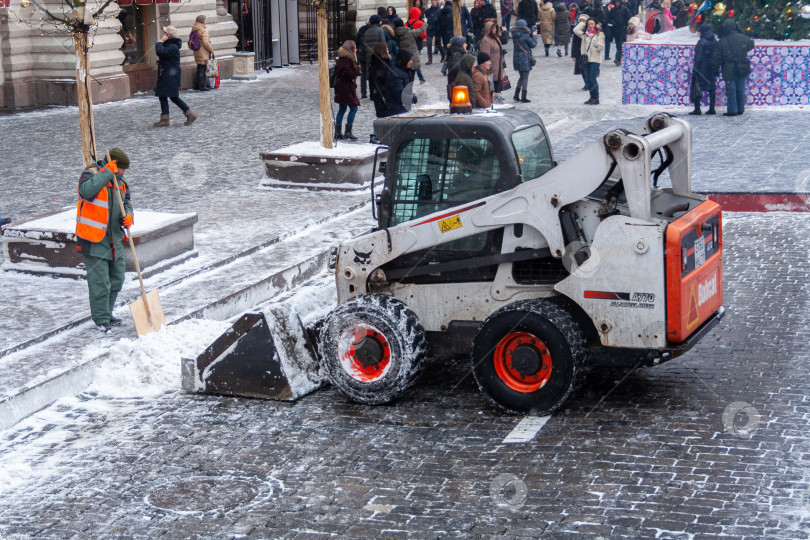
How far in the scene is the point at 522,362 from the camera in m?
7.29

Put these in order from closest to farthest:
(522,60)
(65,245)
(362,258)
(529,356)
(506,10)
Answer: (529,356)
(362,258)
(65,245)
(522,60)
(506,10)

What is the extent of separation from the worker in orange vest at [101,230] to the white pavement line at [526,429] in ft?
12.3

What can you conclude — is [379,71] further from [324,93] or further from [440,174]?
[440,174]

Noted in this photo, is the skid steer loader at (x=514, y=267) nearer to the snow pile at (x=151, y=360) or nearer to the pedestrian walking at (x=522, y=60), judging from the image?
the snow pile at (x=151, y=360)

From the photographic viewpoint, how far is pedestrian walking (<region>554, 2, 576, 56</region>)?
34.5 meters

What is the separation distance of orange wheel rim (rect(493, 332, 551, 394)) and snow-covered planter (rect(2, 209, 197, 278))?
14.6 feet

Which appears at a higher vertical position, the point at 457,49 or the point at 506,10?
the point at 506,10

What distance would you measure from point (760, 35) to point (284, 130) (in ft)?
35.3

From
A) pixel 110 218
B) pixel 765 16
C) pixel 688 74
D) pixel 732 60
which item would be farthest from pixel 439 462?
pixel 765 16

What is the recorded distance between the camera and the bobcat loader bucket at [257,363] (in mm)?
7867

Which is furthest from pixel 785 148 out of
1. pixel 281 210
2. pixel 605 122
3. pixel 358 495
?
pixel 358 495

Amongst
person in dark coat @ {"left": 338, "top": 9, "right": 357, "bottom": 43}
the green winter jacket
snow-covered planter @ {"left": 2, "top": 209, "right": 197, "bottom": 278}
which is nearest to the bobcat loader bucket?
the green winter jacket

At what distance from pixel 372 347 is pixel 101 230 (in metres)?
2.74

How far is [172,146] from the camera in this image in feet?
58.6
